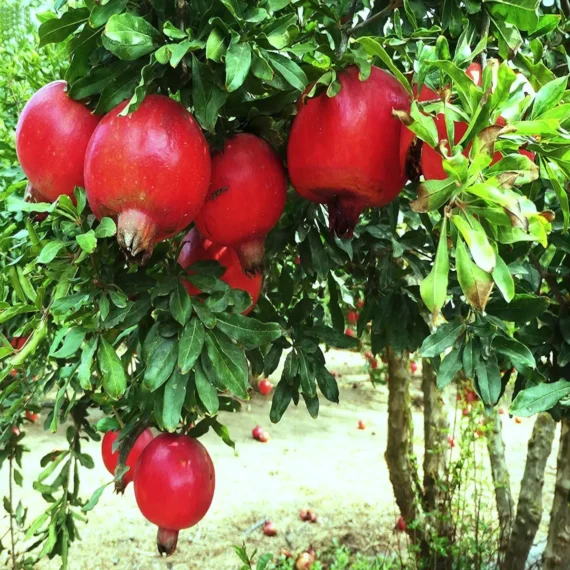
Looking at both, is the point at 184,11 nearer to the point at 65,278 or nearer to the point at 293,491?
the point at 65,278

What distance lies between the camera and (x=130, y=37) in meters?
0.65

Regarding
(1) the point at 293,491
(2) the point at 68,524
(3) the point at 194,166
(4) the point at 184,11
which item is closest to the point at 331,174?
(3) the point at 194,166

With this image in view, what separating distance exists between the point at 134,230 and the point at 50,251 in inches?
5.5

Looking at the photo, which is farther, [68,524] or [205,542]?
[205,542]

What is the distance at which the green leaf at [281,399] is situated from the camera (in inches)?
46.6

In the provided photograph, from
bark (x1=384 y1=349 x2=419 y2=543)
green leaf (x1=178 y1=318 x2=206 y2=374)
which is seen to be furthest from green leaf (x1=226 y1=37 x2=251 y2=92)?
bark (x1=384 y1=349 x2=419 y2=543)

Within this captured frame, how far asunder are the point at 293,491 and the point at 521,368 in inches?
127

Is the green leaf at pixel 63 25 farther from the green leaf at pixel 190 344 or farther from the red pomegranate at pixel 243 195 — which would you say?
the green leaf at pixel 190 344

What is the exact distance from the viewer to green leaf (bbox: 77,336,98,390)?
0.75 metres

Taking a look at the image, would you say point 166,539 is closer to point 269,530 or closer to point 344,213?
point 344,213

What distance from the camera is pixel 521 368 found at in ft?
3.09

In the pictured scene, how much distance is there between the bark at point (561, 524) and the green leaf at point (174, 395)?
4.21 ft

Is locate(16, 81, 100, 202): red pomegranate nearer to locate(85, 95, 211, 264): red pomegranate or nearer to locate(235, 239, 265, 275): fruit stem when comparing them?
locate(85, 95, 211, 264): red pomegranate

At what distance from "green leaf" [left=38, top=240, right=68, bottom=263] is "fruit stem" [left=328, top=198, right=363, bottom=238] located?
1.10 feet
